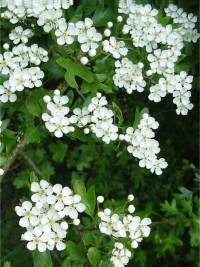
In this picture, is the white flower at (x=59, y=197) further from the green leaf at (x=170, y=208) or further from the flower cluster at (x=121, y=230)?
the green leaf at (x=170, y=208)

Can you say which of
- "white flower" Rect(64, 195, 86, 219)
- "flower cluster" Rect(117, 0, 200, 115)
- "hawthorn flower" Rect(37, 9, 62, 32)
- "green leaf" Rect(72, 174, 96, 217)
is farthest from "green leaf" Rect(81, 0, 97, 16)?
"white flower" Rect(64, 195, 86, 219)

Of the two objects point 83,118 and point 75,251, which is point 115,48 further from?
point 75,251

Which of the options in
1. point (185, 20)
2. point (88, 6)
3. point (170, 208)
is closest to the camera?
point (88, 6)

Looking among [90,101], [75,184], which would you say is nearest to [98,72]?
[90,101]

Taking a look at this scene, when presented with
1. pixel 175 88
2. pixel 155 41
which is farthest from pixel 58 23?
pixel 175 88

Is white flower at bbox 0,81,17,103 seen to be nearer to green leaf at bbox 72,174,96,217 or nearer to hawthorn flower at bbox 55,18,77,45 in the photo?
hawthorn flower at bbox 55,18,77,45

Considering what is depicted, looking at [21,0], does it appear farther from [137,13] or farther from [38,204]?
[38,204]

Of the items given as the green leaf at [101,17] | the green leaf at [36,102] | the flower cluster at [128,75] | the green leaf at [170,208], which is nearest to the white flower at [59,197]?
the green leaf at [36,102]
